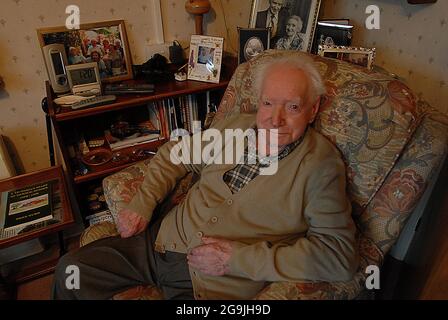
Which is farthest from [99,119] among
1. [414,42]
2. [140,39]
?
[414,42]

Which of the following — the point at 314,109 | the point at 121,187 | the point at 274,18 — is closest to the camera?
the point at 314,109

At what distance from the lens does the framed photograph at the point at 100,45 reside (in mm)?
1503

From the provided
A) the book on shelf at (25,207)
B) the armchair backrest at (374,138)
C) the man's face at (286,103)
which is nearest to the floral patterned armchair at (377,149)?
the armchair backrest at (374,138)

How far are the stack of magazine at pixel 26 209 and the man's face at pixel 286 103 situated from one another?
1.03 m

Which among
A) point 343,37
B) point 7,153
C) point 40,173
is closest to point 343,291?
point 343,37

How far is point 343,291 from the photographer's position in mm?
917

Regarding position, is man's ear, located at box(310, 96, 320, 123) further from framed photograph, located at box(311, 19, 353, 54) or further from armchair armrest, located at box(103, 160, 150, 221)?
armchair armrest, located at box(103, 160, 150, 221)

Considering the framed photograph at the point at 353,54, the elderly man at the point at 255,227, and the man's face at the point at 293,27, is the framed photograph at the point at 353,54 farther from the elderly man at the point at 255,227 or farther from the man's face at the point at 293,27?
the elderly man at the point at 255,227

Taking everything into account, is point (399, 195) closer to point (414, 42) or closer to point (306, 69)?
point (306, 69)

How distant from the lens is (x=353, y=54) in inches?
54.1

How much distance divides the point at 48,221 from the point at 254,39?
4.14ft
